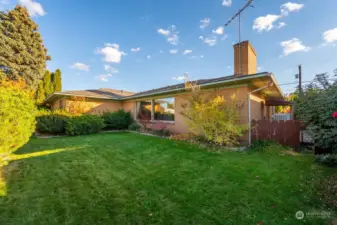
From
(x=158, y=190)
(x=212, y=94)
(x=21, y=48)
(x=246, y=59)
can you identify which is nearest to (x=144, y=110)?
(x=212, y=94)

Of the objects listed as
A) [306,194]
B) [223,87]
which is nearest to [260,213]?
[306,194]

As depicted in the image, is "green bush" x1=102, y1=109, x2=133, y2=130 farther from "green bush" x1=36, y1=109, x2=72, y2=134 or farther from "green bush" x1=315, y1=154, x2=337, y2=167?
"green bush" x1=315, y1=154, x2=337, y2=167

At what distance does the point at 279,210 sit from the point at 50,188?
4.26m

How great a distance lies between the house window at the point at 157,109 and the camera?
34.2 ft

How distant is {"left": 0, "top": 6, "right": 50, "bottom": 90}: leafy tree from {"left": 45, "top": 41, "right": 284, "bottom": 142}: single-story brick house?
4039 millimetres

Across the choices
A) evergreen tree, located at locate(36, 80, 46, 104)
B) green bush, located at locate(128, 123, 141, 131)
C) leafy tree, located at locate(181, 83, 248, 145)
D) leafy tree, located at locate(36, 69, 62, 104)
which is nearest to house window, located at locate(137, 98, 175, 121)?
green bush, located at locate(128, 123, 141, 131)

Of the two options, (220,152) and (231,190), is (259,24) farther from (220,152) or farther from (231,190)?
(231,190)

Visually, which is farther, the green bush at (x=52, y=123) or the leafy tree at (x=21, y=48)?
the leafy tree at (x=21, y=48)

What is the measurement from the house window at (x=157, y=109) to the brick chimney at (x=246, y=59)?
15.9ft

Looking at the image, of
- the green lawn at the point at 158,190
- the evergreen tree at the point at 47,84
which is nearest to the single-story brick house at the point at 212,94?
the evergreen tree at the point at 47,84

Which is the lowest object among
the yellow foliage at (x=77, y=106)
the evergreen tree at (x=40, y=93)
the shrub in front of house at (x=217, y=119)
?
the shrub in front of house at (x=217, y=119)

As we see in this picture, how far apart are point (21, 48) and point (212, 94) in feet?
67.4

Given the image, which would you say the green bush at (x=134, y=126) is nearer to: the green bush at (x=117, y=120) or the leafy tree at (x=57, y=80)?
the green bush at (x=117, y=120)

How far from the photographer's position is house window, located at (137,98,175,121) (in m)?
10.4
